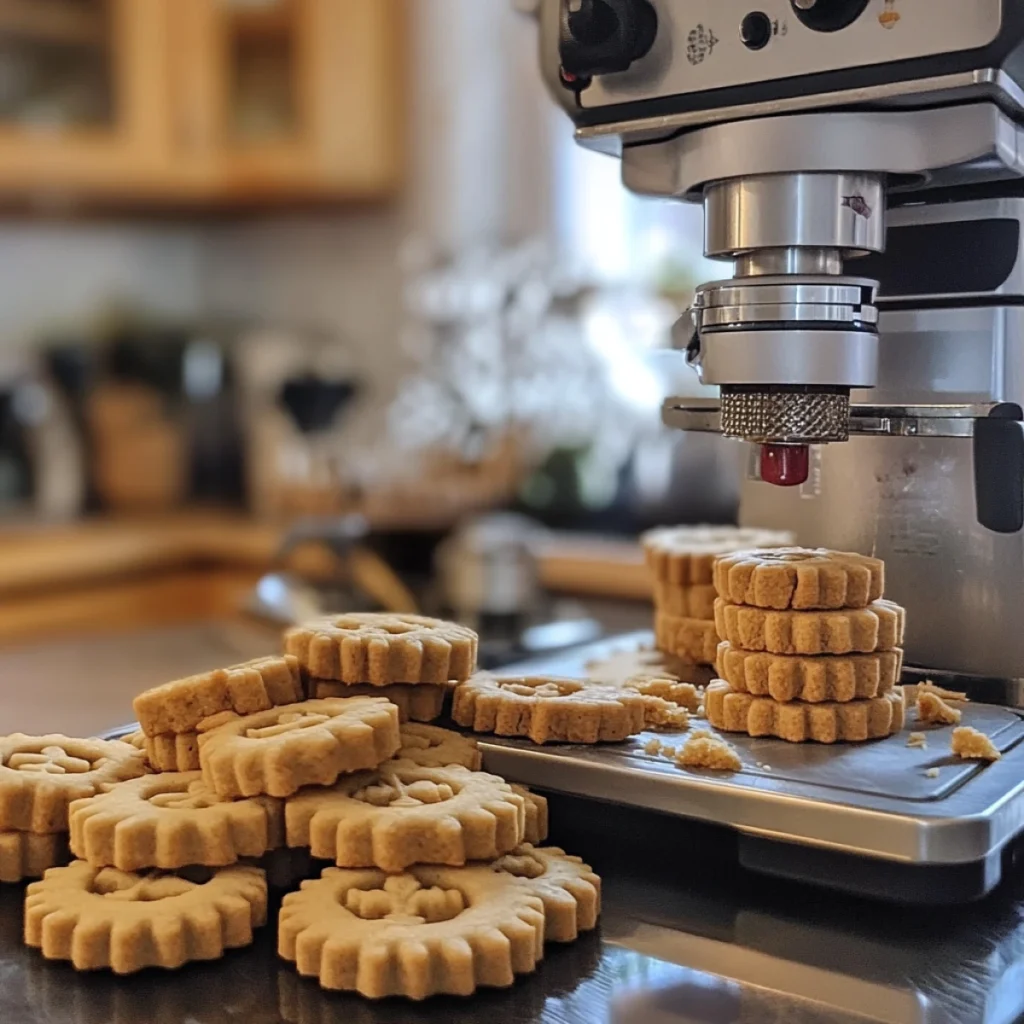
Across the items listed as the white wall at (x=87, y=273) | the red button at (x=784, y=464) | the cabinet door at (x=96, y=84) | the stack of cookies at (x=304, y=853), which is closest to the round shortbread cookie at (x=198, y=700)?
the stack of cookies at (x=304, y=853)

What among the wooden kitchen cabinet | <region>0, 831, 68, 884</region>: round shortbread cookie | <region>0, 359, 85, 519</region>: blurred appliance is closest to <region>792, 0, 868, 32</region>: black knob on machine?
<region>0, 831, 68, 884</region>: round shortbread cookie

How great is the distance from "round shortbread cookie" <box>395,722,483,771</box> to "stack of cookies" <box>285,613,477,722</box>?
0.5 inches

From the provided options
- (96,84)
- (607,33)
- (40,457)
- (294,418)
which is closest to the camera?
(607,33)

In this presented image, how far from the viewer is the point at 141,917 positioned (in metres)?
0.54

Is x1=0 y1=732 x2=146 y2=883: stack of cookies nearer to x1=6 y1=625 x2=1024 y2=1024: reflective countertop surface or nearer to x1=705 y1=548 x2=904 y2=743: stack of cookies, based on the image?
x1=6 y1=625 x2=1024 y2=1024: reflective countertop surface

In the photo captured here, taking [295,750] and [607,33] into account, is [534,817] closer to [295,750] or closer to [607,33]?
[295,750]

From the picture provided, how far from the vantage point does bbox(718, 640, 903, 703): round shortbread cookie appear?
2.15 feet

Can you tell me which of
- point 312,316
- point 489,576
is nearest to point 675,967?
point 489,576

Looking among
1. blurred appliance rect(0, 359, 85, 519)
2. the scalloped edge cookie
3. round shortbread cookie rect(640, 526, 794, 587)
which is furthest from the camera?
blurred appliance rect(0, 359, 85, 519)

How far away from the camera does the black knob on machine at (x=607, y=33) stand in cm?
73

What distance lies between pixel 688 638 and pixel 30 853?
1.36ft

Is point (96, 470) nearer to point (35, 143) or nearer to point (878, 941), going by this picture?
point (35, 143)

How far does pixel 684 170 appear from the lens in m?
0.75

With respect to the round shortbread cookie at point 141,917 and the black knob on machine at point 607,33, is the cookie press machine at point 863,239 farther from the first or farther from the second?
the round shortbread cookie at point 141,917
